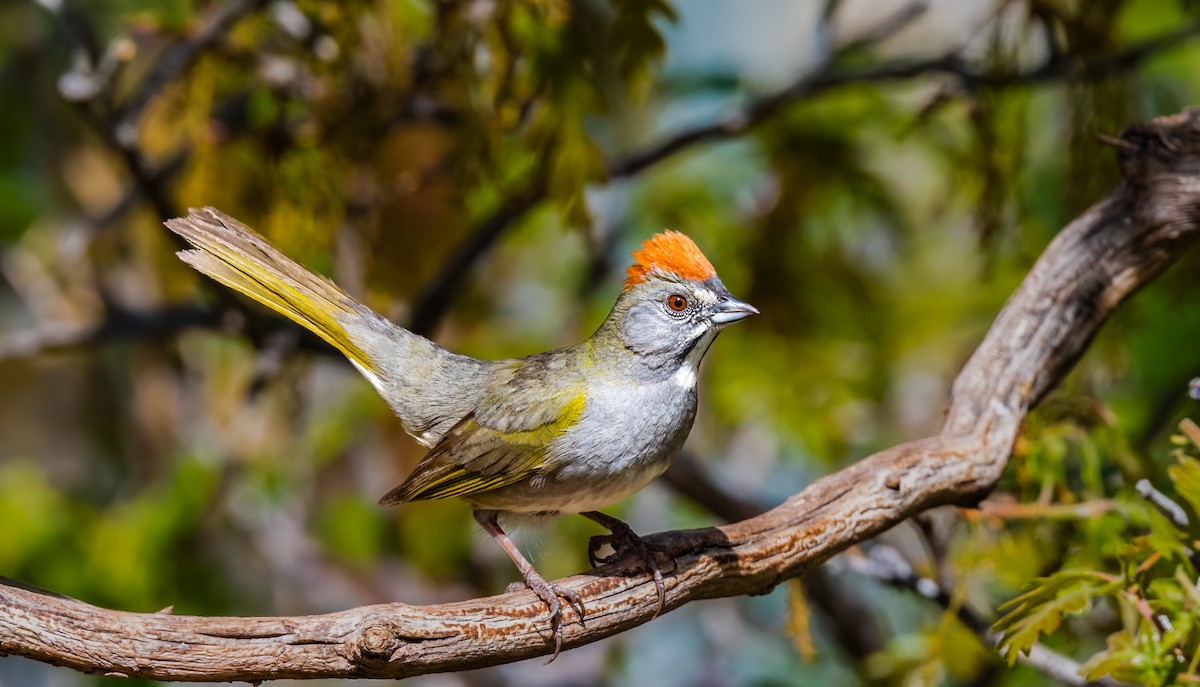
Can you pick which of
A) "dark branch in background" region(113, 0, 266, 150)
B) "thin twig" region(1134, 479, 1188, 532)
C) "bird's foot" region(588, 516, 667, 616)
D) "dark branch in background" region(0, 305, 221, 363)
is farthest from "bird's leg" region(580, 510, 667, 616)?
"dark branch in background" region(0, 305, 221, 363)

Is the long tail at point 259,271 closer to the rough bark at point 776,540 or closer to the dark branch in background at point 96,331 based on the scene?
the rough bark at point 776,540

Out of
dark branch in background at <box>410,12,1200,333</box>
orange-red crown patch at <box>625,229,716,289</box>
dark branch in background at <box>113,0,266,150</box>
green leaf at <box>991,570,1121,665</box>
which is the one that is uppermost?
dark branch in background at <box>113,0,266,150</box>

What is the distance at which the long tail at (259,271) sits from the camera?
11.3 ft

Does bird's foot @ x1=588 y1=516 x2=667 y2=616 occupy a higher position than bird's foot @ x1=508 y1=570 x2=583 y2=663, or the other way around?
bird's foot @ x1=588 y1=516 x2=667 y2=616

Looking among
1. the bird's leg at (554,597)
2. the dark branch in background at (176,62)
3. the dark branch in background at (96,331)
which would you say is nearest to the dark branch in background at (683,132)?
the dark branch in background at (176,62)

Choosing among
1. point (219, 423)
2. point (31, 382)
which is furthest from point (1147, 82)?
point (31, 382)

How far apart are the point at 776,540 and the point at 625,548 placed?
411 millimetres

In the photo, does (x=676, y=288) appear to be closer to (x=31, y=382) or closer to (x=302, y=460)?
(x=302, y=460)

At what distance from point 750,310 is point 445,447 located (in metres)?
0.99

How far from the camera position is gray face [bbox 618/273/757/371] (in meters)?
3.48

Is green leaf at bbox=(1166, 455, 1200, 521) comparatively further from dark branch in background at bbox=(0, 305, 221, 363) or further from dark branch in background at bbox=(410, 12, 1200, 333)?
dark branch in background at bbox=(0, 305, 221, 363)

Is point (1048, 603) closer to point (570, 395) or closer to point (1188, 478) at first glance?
point (1188, 478)

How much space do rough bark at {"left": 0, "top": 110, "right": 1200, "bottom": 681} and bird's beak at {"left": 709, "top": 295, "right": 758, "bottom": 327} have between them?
0.52 m

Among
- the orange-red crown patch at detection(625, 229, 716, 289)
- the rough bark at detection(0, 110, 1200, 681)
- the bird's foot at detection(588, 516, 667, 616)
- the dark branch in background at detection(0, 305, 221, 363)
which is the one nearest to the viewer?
the rough bark at detection(0, 110, 1200, 681)
